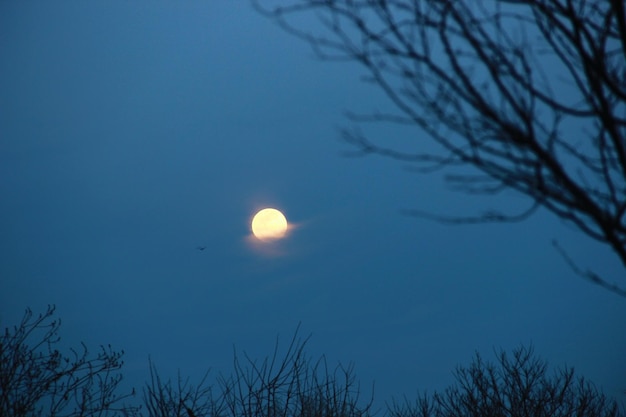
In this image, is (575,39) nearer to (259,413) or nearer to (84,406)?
(259,413)

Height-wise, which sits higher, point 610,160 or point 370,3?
point 370,3

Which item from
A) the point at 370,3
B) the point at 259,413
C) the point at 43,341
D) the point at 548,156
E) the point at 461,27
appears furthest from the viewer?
the point at 43,341

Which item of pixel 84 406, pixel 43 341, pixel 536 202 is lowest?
pixel 536 202

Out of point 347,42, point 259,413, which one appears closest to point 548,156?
point 347,42

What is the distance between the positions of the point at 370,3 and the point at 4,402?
795 centimetres

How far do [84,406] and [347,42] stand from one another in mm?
7703

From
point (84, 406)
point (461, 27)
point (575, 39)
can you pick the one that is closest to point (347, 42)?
point (461, 27)

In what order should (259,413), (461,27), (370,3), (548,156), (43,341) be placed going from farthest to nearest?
(43,341)
(259,413)
(370,3)
(461,27)
(548,156)

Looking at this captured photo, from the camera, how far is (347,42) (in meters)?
2.90

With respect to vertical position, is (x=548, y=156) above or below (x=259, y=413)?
below

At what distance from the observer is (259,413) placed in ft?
27.7

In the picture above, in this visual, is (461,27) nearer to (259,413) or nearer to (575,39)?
(575,39)

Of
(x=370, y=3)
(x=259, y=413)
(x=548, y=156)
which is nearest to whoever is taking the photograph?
(x=548, y=156)

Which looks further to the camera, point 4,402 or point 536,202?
point 4,402
